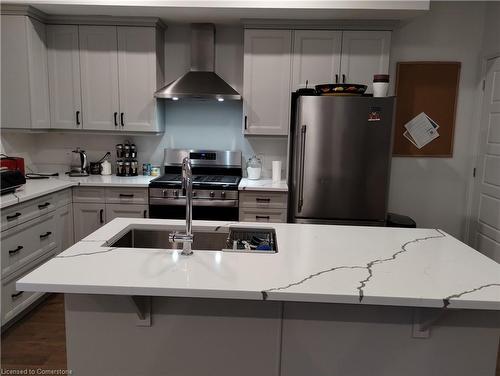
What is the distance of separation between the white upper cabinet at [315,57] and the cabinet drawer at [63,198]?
7.17 ft

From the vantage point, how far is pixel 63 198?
339 cm

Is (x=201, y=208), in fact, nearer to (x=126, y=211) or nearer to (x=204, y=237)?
(x=126, y=211)

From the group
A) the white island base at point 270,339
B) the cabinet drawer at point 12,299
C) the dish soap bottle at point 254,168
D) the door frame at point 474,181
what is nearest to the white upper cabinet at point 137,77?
the dish soap bottle at point 254,168

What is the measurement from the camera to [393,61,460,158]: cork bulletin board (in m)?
3.80

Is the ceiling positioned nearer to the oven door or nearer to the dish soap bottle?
the dish soap bottle

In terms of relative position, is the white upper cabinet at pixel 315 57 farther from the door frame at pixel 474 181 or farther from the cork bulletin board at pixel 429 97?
the door frame at pixel 474 181

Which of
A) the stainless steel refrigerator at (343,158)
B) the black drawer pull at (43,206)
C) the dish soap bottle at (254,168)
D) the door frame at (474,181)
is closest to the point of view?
the black drawer pull at (43,206)

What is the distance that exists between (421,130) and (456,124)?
0.34 metres

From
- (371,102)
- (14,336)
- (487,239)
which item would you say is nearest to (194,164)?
(371,102)

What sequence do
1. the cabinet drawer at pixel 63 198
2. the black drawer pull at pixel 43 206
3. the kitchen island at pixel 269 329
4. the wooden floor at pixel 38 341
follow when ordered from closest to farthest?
the kitchen island at pixel 269 329 → the wooden floor at pixel 38 341 → the black drawer pull at pixel 43 206 → the cabinet drawer at pixel 63 198

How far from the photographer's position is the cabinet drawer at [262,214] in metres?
3.48

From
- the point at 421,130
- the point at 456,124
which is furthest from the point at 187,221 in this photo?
the point at 456,124

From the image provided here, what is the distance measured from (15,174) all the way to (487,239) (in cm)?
394

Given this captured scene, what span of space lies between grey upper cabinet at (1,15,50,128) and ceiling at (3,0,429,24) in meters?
0.20
